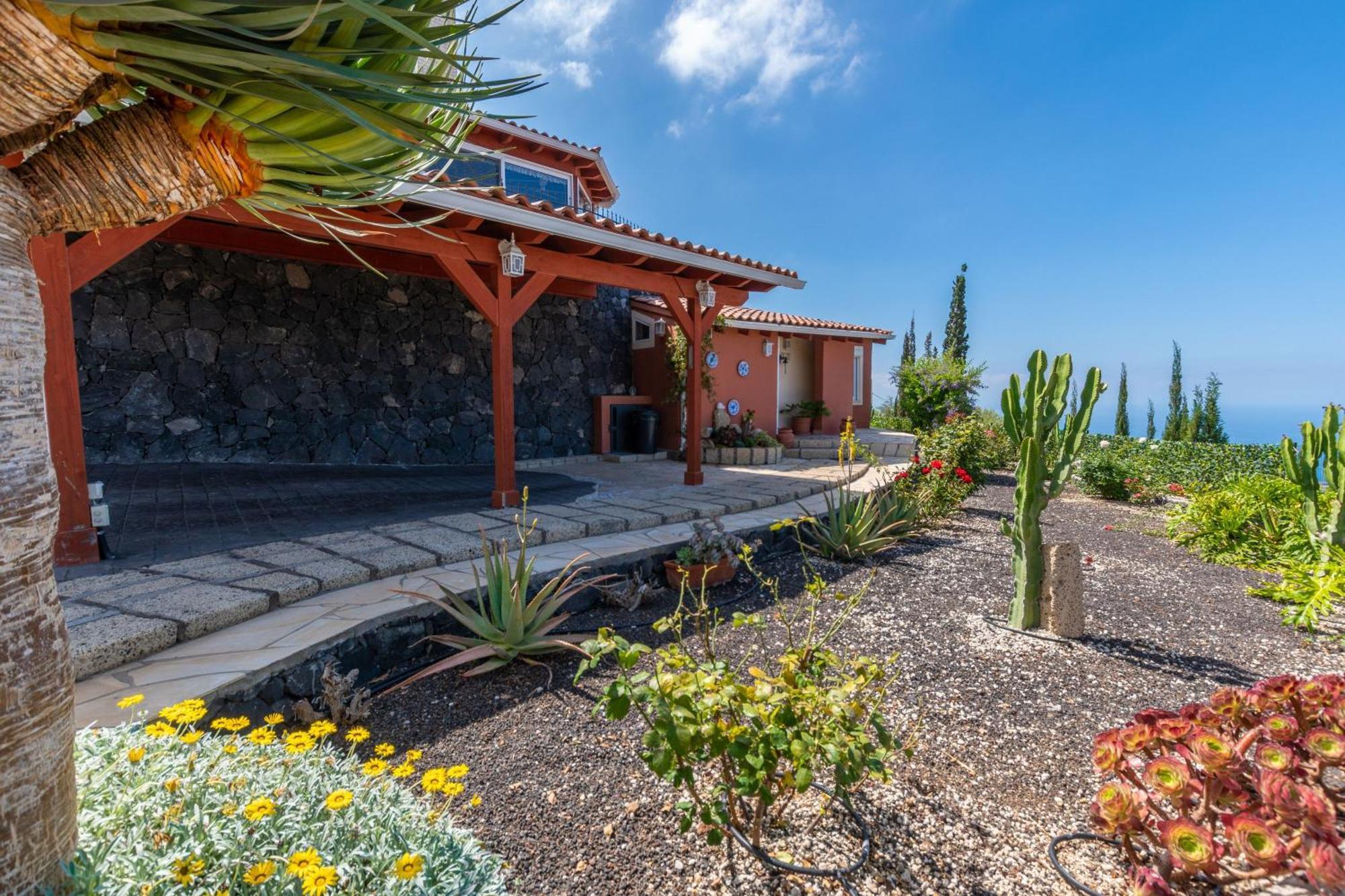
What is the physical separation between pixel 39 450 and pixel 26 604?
0.70 feet

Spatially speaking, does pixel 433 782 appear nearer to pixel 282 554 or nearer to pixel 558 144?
pixel 282 554

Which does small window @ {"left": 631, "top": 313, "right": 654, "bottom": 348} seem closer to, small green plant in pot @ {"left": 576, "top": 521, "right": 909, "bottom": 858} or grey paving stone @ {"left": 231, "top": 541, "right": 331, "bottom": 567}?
grey paving stone @ {"left": 231, "top": 541, "right": 331, "bottom": 567}

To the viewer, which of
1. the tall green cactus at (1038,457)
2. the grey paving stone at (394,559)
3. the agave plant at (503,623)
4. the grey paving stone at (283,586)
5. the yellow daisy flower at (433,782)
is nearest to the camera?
the yellow daisy flower at (433,782)

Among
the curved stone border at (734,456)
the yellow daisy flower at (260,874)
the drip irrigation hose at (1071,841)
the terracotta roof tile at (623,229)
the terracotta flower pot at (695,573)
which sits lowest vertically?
the drip irrigation hose at (1071,841)

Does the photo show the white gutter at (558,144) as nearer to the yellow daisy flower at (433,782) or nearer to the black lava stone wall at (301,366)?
the black lava stone wall at (301,366)

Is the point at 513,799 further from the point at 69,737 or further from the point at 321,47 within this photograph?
the point at 321,47

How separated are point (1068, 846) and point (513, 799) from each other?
5.52 ft

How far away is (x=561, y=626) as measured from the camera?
11.1 feet

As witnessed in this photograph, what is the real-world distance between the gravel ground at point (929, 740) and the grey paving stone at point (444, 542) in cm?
104

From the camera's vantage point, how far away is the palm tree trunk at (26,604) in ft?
2.54

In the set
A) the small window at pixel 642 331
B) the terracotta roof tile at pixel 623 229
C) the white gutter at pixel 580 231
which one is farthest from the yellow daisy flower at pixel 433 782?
the small window at pixel 642 331

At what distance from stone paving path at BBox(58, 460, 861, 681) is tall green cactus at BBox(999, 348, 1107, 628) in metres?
2.55

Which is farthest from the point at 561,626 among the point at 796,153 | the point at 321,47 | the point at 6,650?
the point at 796,153

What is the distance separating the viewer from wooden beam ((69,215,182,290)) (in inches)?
124
